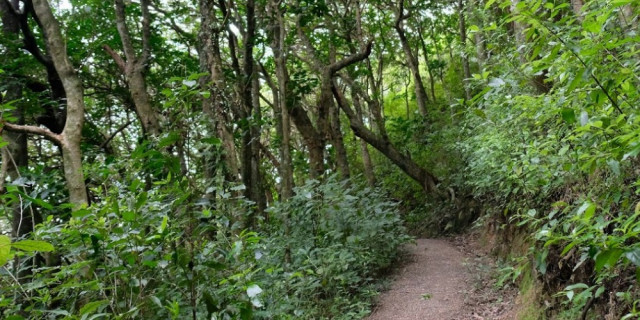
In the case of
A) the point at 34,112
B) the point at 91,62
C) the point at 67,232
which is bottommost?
the point at 67,232

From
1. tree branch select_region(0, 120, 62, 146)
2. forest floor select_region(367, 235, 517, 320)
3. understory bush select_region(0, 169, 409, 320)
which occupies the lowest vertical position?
forest floor select_region(367, 235, 517, 320)

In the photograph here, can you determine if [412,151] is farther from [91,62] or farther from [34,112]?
[34,112]

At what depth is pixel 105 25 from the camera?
27.6ft

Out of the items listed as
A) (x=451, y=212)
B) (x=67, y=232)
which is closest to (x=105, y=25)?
(x=67, y=232)

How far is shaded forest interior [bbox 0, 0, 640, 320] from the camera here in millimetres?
2279

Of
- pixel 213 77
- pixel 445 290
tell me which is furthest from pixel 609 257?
pixel 445 290

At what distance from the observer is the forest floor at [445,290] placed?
549 cm

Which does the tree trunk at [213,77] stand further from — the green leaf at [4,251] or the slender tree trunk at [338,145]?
the slender tree trunk at [338,145]

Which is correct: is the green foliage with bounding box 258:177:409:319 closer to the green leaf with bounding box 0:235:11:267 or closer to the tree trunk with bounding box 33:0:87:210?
the tree trunk with bounding box 33:0:87:210

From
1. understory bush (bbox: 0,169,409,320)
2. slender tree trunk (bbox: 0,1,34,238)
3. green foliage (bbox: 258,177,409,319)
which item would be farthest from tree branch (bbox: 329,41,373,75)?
understory bush (bbox: 0,169,409,320)

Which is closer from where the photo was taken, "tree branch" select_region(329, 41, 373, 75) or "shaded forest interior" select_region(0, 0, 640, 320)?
"shaded forest interior" select_region(0, 0, 640, 320)

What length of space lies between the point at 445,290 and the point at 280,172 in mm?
4112

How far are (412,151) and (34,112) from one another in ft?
37.5

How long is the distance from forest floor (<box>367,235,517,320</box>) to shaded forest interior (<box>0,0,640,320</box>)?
1.11ft
